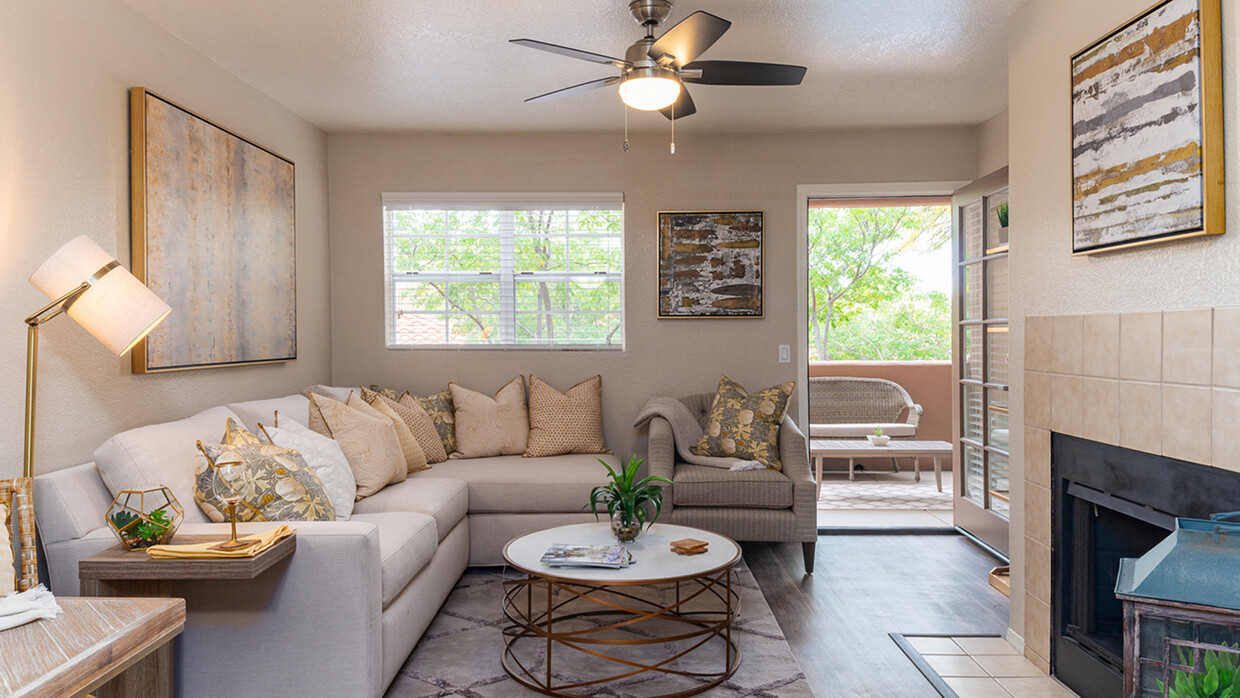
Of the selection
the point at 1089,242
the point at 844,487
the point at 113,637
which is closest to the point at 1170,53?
the point at 1089,242

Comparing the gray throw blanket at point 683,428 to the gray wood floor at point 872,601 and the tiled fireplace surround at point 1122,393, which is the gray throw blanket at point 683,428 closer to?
the gray wood floor at point 872,601

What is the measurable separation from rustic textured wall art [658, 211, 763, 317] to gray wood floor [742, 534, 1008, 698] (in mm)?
1464

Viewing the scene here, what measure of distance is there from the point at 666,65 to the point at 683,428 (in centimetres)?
222

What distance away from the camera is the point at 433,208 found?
4.84 m

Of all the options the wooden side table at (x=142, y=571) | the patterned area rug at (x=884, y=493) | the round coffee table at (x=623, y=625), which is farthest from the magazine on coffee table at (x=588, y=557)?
the patterned area rug at (x=884, y=493)

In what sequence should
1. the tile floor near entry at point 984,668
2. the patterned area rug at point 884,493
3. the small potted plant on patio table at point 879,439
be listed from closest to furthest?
1. the tile floor near entry at point 984,668
2. the patterned area rug at point 884,493
3. the small potted plant on patio table at point 879,439

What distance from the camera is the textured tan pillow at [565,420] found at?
14.6 ft

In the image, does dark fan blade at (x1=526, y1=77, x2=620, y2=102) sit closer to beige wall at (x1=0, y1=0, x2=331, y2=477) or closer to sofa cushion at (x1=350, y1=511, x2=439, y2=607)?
beige wall at (x1=0, y1=0, x2=331, y2=477)

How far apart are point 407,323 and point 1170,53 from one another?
406 centimetres

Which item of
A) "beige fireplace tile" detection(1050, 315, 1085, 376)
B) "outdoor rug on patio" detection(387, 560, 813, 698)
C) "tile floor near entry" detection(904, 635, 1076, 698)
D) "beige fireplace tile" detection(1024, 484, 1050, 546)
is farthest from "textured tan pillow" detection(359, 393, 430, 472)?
"beige fireplace tile" detection(1050, 315, 1085, 376)

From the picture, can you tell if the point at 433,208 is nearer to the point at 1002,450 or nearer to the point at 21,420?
the point at 21,420

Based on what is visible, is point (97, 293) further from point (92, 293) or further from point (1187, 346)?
point (1187, 346)

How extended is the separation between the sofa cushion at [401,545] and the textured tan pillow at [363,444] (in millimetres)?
214

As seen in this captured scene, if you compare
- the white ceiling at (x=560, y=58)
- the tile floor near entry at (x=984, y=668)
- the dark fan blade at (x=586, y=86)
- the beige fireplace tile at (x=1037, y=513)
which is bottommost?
the tile floor near entry at (x=984, y=668)
